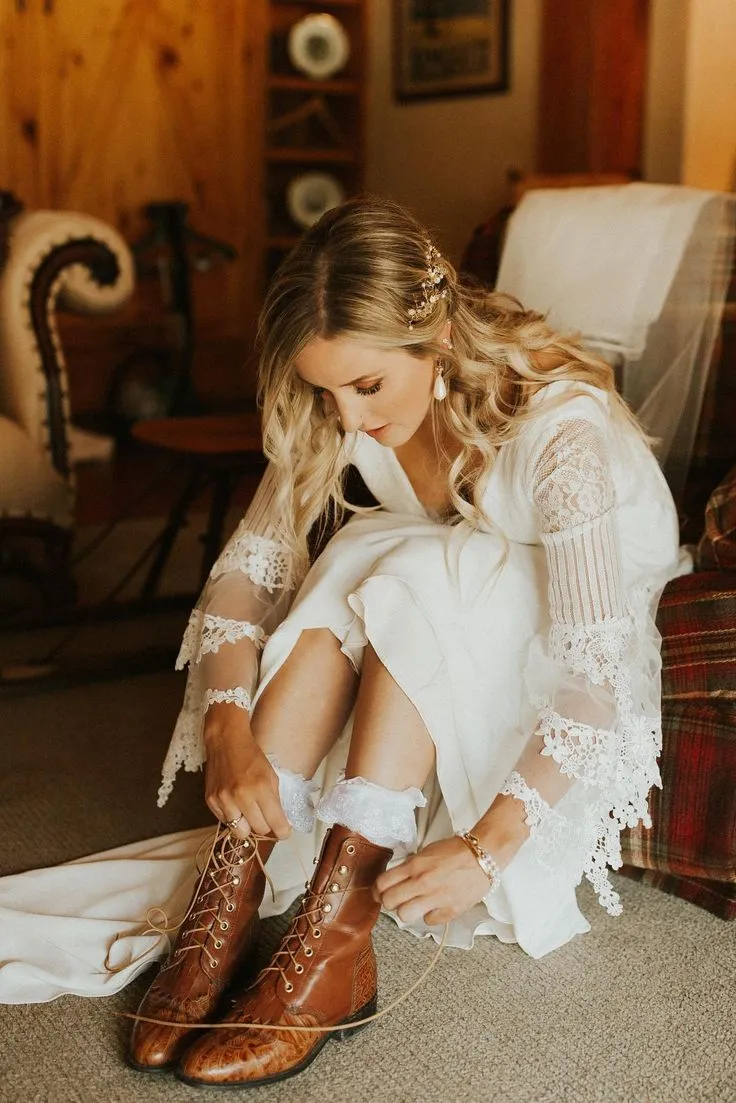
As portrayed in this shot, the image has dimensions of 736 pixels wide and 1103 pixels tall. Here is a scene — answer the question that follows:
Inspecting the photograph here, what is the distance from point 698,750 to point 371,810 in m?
0.46

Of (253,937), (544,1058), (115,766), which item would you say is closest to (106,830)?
(115,766)

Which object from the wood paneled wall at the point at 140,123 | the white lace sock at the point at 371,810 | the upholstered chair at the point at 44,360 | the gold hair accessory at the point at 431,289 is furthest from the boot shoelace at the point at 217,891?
the wood paneled wall at the point at 140,123

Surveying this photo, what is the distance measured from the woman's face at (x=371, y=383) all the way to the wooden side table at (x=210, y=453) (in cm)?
82

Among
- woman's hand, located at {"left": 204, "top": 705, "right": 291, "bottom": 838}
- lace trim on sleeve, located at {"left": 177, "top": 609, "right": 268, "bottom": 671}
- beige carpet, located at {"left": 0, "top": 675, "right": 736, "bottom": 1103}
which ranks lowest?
beige carpet, located at {"left": 0, "top": 675, "right": 736, "bottom": 1103}

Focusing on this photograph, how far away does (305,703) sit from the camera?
4.64 ft

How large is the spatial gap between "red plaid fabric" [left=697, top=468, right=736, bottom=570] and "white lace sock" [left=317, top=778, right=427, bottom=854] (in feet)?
1.96

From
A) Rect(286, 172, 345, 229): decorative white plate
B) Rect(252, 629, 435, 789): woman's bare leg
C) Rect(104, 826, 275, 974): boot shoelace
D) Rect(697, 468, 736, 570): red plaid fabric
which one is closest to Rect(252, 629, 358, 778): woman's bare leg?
Rect(252, 629, 435, 789): woman's bare leg

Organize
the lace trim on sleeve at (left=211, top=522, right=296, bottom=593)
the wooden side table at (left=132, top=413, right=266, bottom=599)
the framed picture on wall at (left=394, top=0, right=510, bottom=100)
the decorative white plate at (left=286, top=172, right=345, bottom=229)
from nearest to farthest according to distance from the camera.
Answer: the lace trim on sleeve at (left=211, top=522, right=296, bottom=593) → the wooden side table at (left=132, top=413, right=266, bottom=599) → the framed picture on wall at (left=394, top=0, right=510, bottom=100) → the decorative white plate at (left=286, top=172, right=345, bottom=229)

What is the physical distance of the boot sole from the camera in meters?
1.20

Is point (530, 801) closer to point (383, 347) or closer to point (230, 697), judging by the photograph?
point (230, 697)

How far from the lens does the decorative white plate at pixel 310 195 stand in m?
5.25

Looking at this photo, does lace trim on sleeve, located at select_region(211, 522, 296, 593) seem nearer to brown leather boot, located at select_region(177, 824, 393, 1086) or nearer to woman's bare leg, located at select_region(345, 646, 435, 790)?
woman's bare leg, located at select_region(345, 646, 435, 790)

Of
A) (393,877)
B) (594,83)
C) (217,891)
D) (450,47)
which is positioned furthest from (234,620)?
(450,47)

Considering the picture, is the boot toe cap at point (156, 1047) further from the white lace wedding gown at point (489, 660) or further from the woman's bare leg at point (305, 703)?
the woman's bare leg at point (305, 703)
